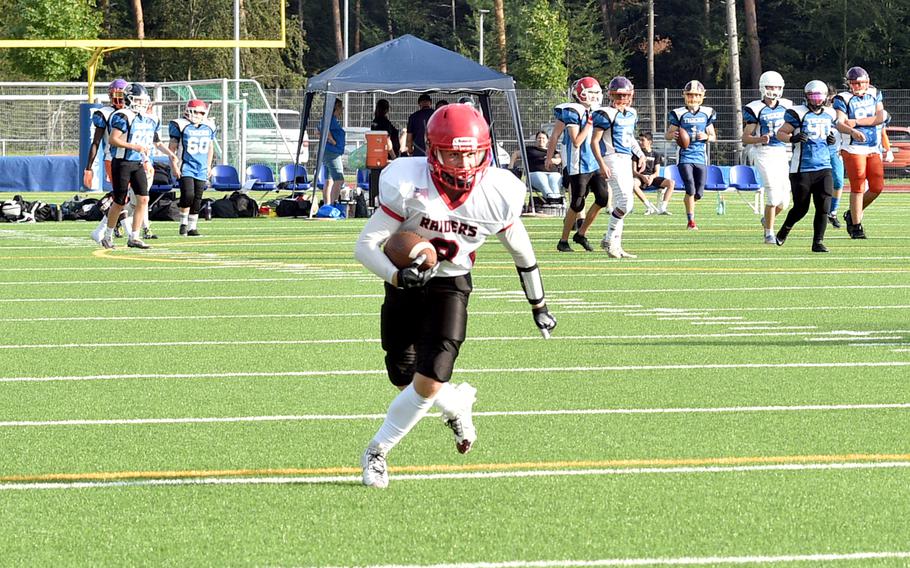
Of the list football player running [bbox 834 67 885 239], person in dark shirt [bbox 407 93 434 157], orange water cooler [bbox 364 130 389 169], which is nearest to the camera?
football player running [bbox 834 67 885 239]

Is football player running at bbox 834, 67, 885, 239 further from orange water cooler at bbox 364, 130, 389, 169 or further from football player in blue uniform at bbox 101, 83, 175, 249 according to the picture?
orange water cooler at bbox 364, 130, 389, 169

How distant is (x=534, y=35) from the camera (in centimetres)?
6241

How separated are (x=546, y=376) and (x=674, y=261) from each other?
8.37 m

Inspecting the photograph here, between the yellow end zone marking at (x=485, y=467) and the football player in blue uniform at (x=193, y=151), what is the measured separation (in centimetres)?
1405

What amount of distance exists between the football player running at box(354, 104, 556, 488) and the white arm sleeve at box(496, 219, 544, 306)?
0.04m

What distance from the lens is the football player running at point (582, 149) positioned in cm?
1755

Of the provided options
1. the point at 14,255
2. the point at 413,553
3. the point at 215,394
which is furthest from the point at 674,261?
the point at 413,553

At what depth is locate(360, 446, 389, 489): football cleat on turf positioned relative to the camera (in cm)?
630

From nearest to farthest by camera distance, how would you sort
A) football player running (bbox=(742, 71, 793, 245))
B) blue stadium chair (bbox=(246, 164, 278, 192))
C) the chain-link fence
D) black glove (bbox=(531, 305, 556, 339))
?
black glove (bbox=(531, 305, 556, 339)) → football player running (bbox=(742, 71, 793, 245)) → blue stadium chair (bbox=(246, 164, 278, 192)) → the chain-link fence

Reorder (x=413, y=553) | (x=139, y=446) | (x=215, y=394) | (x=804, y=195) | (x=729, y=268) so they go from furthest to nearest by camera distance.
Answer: (x=804, y=195) → (x=729, y=268) → (x=215, y=394) → (x=139, y=446) → (x=413, y=553)

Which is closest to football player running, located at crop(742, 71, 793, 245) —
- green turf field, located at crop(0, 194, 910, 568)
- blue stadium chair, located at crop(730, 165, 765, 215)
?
green turf field, located at crop(0, 194, 910, 568)

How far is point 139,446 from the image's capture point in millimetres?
7234

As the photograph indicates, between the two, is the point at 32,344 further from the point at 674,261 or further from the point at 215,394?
the point at 674,261

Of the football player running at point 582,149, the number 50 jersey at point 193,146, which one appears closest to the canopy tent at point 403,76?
the number 50 jersey at point 193,146
